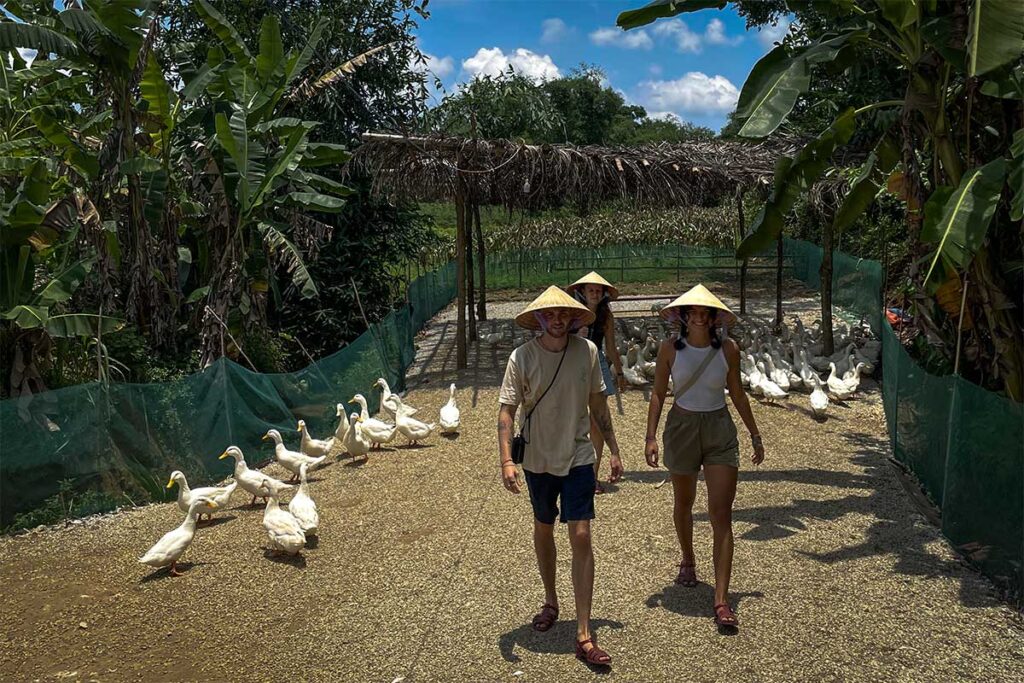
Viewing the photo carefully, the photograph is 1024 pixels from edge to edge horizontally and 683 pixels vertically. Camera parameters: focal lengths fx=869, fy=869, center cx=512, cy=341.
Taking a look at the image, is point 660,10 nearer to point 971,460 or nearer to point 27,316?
point 971,460

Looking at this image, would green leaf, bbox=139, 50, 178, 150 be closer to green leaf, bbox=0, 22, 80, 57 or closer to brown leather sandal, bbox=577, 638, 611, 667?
green leaf, bbox=0, 22, 80, 57

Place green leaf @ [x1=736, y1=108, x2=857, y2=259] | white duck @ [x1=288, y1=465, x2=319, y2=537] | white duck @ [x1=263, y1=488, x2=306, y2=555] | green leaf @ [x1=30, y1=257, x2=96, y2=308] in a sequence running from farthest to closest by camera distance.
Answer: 1. green leaf @ [x1=30, y1=257, x2=96, y2=308]
2. green leaf @ [x1=736, y1=108, x2=857, y2=259]
3. white duck @ [x1=288, y1=465, x2=319, y2=537]
4. white duck @ [x1=263, y1=488, x2=306, y2=555]

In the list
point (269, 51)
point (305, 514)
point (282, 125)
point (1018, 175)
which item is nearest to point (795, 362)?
point (1018, 175)

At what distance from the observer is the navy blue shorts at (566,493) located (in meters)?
4.85

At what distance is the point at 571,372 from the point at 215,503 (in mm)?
3929

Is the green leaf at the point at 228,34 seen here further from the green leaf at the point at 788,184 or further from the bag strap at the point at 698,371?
the bag strap at the point at 698,371

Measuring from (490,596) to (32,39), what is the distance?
7.01 m

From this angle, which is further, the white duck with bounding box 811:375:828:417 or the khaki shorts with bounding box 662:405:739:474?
the white duck with bounding box 811:375:828:417

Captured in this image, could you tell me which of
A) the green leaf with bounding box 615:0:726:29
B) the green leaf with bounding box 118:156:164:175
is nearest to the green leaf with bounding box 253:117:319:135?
the green leaf with bounding box 118:156:164:175

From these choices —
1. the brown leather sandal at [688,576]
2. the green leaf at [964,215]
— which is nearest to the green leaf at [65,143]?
the brown leather sandal at [688,576]

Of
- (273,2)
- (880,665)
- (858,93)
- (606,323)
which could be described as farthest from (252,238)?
(858,93)

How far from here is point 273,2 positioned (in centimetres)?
1777

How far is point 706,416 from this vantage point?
5.27 metres

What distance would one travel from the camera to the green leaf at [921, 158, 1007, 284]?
5941 millimetres
